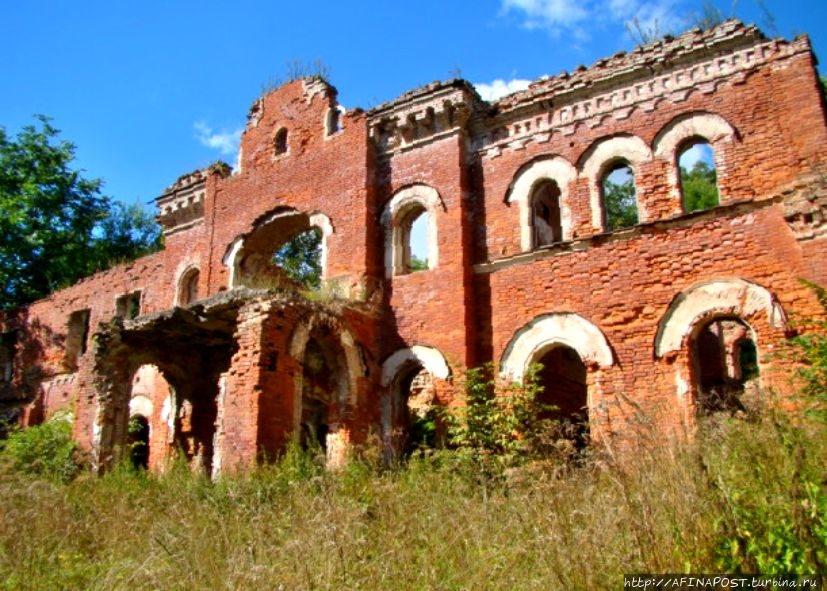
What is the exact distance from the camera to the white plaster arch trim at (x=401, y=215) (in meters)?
12.8

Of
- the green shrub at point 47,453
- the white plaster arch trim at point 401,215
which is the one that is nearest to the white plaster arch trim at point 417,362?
the white plaster arch trim at point 401,215

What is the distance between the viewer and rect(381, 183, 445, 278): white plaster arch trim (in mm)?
12789

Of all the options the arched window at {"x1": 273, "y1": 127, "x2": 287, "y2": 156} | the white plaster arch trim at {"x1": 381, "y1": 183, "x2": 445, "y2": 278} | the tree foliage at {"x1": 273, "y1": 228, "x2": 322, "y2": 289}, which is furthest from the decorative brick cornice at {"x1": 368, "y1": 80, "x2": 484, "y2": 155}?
the tree foliage at {"x1": 273, "y1": 228, "x2": 322, "y2": 289}

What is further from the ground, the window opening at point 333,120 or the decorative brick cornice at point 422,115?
A: the window opening at point 333,120

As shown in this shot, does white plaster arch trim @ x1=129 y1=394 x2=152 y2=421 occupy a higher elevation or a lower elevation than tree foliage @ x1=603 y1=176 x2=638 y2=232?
lower

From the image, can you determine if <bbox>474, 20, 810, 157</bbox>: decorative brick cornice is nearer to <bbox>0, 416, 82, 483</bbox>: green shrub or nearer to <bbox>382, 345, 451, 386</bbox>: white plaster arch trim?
<bbox>382, 345, 451, 386</bbox>: white plaster arch trim

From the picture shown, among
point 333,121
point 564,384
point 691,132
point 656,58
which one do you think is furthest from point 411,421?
point 656,58

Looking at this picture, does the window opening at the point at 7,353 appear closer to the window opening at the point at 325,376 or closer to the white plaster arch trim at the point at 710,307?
the window opening at the point at 325,376

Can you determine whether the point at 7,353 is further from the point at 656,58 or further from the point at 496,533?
the point at 496,533

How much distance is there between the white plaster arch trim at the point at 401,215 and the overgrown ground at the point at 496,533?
6706 millimetres

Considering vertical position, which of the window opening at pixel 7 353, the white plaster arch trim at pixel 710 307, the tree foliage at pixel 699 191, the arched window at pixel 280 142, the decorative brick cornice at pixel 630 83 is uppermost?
the tree foliage at pixel 699 191

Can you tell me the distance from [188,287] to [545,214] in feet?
30.0

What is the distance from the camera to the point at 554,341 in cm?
1120

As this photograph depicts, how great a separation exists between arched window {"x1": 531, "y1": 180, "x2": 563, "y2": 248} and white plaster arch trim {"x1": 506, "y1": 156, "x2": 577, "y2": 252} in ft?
0.53
